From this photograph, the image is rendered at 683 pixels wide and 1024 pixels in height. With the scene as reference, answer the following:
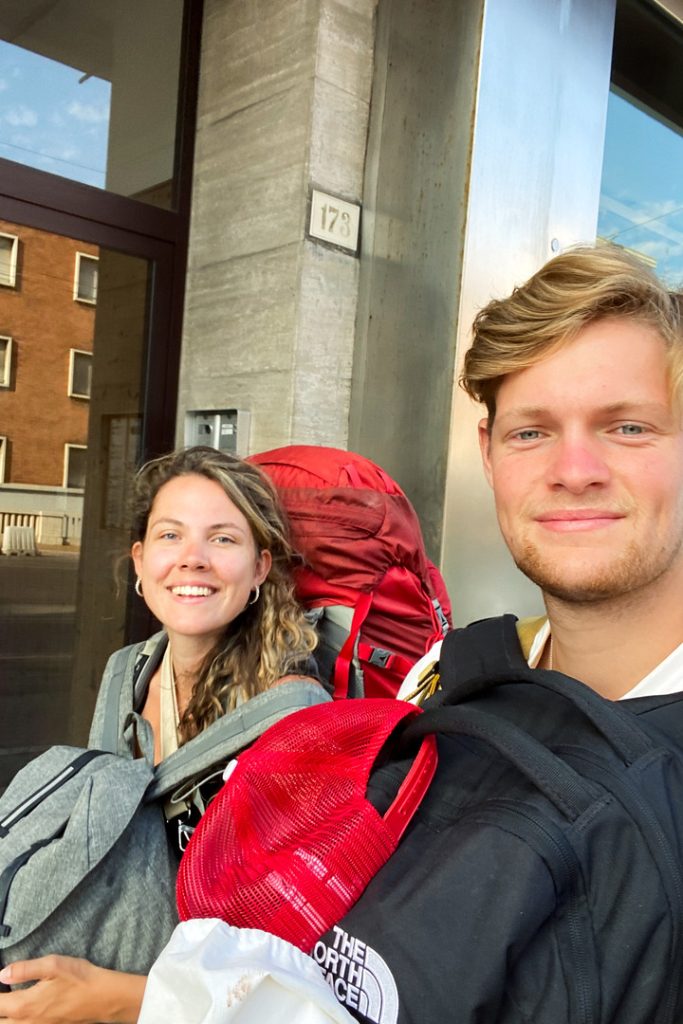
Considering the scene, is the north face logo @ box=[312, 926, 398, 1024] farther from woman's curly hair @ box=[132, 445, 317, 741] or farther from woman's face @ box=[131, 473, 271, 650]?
woman's face @ box=[131, 473, 271, 650]

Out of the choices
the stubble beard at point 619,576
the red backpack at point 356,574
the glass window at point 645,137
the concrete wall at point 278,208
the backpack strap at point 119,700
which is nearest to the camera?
the stubble beard at point 619,576

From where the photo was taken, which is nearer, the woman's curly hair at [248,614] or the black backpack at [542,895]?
the black backpack at [542,895]

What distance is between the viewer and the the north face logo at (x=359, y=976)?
2.48 feet

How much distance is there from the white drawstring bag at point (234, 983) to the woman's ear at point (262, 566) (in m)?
1.49

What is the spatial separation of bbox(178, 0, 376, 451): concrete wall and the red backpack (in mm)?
1110

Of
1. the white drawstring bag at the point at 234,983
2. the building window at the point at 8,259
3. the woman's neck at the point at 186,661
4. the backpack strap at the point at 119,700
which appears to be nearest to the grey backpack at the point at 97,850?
the backpack strap at the point at 119,700

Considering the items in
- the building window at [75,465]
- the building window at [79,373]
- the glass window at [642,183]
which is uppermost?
the glass window at [642,183]

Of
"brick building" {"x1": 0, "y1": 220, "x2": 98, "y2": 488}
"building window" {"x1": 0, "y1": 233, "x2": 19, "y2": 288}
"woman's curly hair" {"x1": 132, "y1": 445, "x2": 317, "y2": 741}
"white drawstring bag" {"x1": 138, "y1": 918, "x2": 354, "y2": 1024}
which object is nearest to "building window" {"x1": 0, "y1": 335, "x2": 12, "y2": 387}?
"brick building" {"x1": 0, "y1": 220, "x2": 98, "y2": 488}

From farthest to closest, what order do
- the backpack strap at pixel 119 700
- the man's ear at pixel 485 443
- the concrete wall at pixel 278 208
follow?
the concrete wall at pixel 278 208 < the backpack strap at pixel 119 700 < the man's ear at pixel 485 443

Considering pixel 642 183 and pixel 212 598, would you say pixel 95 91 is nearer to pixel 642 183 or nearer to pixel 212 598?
pixel 212 598

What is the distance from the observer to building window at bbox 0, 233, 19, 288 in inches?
133

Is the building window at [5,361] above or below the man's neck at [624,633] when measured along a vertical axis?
above

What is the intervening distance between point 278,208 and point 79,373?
1153 mm

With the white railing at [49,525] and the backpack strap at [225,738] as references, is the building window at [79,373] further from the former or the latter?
the backpack strap at [225,738]
